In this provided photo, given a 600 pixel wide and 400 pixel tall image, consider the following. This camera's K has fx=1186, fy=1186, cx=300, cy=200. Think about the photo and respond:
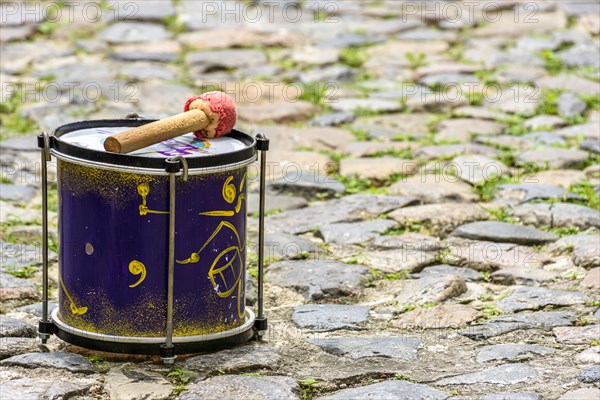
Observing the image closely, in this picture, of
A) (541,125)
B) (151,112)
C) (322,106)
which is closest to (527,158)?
(541,125)

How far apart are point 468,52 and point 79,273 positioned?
18.2ft

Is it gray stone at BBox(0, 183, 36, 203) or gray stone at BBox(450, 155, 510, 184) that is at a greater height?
gray stone at BBox(450, 155, 510, 184)

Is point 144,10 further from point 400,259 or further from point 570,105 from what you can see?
point 400,259

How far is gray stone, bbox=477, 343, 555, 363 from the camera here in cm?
386

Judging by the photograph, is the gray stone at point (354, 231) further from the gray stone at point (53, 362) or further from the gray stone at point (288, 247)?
the gray stone at point (53, 362)

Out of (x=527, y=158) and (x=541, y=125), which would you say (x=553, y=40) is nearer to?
(x=541, y=125)

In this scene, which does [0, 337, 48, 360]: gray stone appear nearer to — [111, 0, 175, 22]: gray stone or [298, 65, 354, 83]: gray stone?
[298, 65, 354, 83]: gray stone

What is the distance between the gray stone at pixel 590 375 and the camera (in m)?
3.60

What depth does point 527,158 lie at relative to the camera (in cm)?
634

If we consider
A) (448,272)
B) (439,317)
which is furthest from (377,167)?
(439,317)

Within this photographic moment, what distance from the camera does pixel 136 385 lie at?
11.7ft

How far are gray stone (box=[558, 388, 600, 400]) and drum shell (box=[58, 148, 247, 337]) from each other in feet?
3.67

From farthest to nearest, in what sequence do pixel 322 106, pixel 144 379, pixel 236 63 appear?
pixel 236 63
pixel 322 106
pixel 144 379

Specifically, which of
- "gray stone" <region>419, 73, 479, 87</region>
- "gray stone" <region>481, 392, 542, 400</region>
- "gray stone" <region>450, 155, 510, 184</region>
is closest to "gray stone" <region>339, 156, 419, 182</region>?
"gray stone" <region>450, 155, 510, 184</region>
